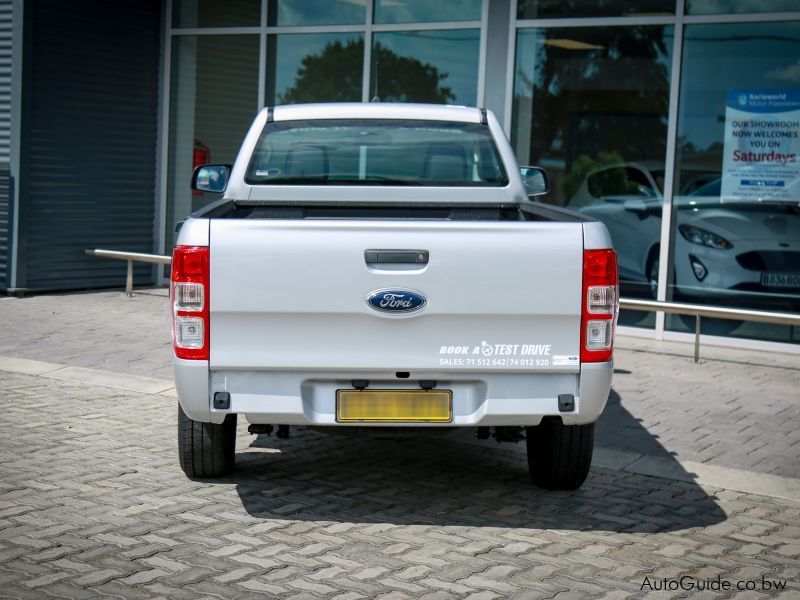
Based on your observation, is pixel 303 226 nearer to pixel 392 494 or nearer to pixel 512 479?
pixel 392 494

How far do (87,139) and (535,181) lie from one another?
7.62 m

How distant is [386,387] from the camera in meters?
4.84

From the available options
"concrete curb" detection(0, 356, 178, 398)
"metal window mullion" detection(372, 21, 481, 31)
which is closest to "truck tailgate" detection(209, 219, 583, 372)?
"concrete curb" detection(0, 356, 178, 398)

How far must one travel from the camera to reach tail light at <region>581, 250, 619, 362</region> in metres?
4.72

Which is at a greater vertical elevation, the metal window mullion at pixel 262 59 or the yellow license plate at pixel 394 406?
the metal window mullion at pixel 262 59

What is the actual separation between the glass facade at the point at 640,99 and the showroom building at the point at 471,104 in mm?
18

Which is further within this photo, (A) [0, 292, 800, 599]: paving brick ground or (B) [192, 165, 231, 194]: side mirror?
(B) [192, 165, 231, 194]: side mirror

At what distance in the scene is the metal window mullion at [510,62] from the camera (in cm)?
1199

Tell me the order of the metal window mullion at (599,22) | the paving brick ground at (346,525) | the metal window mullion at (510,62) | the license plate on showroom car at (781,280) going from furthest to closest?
1. the metal window mullion at (510,62)
2. the metal window mullion at (599,22)
3. the license plate on showroom car at (781,280)
4. the paving brick ground at (346,525)

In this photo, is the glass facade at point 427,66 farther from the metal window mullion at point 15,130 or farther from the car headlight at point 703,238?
the metal window mullion at point 15,130

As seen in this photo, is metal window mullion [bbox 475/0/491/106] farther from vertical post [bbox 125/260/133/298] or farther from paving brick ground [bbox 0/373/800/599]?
paving brick ground [bbox 0/373/800/599]

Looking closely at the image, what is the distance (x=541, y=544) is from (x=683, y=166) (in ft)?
23.0

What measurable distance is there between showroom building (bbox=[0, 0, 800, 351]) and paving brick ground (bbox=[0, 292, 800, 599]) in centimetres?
327

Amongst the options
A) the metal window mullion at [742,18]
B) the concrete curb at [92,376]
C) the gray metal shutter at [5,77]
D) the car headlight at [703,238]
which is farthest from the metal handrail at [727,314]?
the gray metal shutter at [5,77]
